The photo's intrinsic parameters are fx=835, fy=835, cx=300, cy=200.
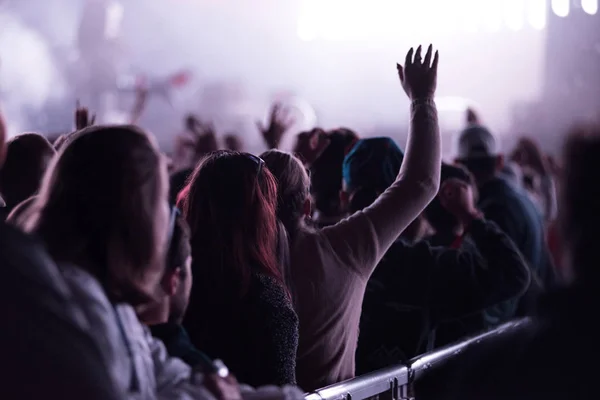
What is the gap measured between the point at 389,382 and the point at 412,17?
907 centimetres

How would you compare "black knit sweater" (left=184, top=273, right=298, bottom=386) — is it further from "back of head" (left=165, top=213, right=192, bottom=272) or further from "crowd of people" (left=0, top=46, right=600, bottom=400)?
"back of head" (left=165, top=213, right=192, bottom=272)

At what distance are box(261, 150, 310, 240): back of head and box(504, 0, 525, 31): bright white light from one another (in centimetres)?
1144

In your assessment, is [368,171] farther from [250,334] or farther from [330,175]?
[250,334]

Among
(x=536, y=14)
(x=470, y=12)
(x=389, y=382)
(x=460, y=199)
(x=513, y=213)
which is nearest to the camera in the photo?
(x=389, y=382)

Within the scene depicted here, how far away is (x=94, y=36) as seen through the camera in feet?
37.5

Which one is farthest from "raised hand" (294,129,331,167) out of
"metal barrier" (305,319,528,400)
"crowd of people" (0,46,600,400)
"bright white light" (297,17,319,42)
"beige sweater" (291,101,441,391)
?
"bright white light" (297,17,319,42)

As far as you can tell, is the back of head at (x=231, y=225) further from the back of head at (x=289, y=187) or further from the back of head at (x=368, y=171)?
the back of head at (x=368, y=171)

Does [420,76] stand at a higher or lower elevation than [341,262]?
higher

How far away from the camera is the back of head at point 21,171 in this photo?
98.0 inches

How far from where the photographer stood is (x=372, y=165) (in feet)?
8.42

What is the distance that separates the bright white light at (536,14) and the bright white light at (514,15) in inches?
7.3

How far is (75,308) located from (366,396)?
83 centimetres

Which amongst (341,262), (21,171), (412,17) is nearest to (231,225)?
(341,262)

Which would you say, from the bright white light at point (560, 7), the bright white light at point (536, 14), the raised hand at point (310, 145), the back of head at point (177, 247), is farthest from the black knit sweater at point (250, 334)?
the bright white light at point (560, 7)
